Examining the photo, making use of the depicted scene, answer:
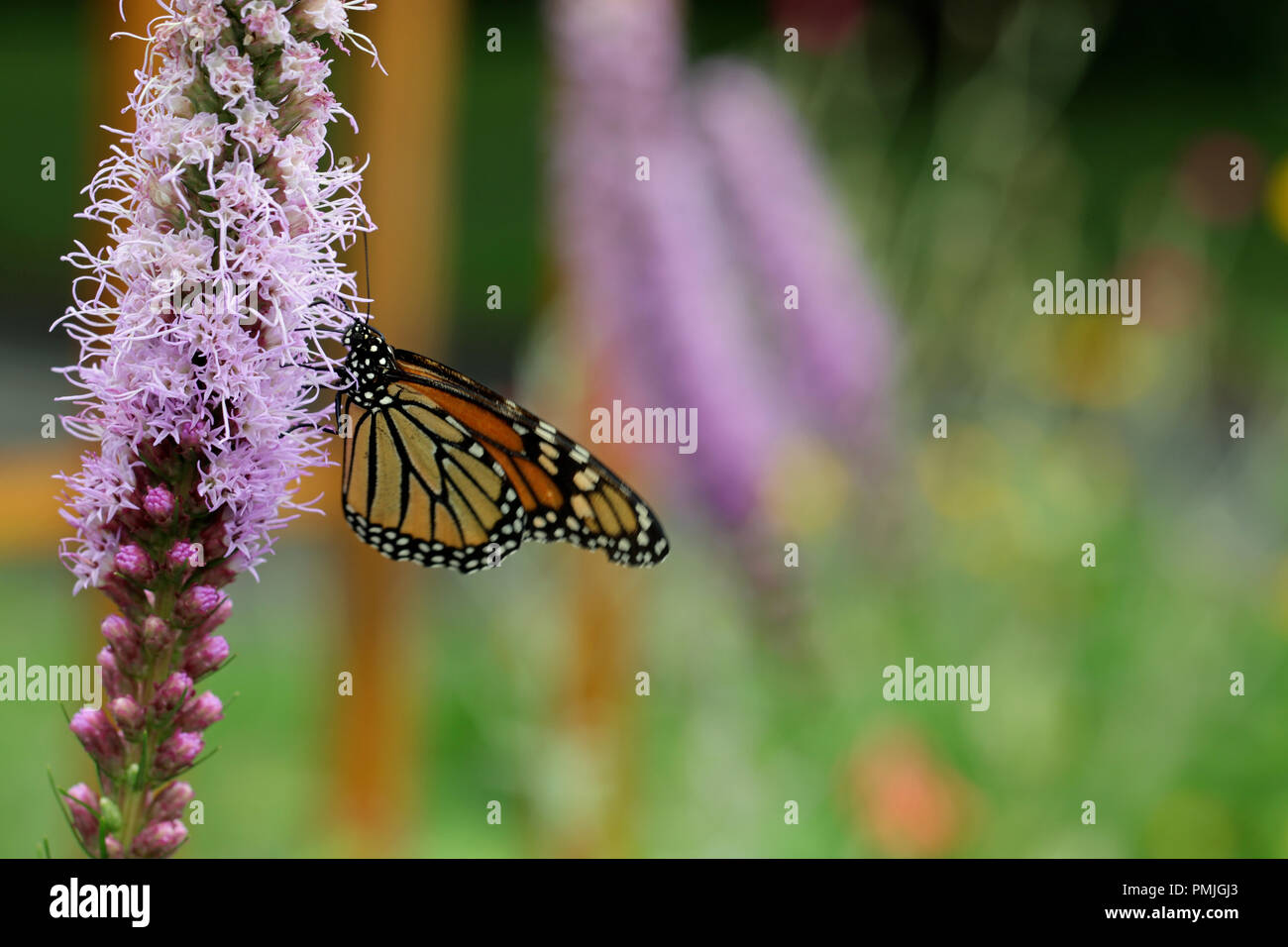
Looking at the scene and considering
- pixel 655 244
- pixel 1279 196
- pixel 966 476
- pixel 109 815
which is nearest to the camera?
pixel 109 815

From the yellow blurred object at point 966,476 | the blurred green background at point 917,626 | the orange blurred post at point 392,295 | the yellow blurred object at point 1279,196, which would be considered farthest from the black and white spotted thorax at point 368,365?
the yellow blurred object at point 1279,196

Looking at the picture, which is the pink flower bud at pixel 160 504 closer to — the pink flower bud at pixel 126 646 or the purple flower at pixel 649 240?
the pink flower bud at pixel 126 646

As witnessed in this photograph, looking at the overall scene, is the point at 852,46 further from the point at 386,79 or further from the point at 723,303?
the point at 386,79

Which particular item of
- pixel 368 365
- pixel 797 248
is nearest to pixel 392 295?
pixel 797 248

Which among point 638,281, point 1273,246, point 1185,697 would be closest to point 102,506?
point 638,281

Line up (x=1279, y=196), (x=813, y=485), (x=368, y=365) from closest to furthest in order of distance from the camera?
1. (x=368, y=365)
2. (x=813, y=485)
3. (x=1279, y=196)

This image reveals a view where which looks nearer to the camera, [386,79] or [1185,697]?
[386,79]

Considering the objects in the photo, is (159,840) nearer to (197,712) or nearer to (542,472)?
(197,712)
